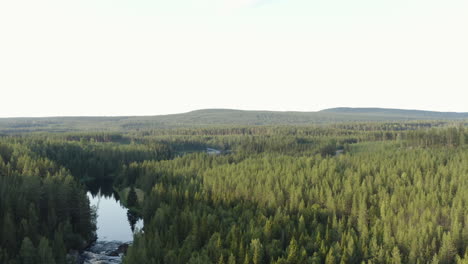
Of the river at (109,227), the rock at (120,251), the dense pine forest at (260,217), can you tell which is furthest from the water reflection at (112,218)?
the rock at (120,251)

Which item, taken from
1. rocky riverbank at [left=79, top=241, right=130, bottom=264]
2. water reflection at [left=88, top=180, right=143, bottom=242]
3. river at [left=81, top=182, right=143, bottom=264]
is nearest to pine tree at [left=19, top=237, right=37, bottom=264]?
rocky riverbank at [left=79, top=241, right=130, bottom=264]

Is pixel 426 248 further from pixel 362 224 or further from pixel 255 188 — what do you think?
pixel 255 188

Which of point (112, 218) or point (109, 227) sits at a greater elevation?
point (109, 227)

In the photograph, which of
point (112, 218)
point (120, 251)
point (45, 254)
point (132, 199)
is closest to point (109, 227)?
point (112, 218)

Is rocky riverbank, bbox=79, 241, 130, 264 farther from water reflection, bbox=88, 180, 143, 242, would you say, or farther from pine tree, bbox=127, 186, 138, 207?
pine tree, bbox=127, 186, 138, 207

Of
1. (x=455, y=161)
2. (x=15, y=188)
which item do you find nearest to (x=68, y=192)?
(x=15, y=188)

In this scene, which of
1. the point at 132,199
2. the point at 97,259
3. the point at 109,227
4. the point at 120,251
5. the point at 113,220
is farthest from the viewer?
the point at 132,199

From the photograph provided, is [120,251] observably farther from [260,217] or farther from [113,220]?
[113,220]

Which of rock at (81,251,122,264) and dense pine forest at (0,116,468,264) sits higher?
dense pine forest at (0,116,468,264)
